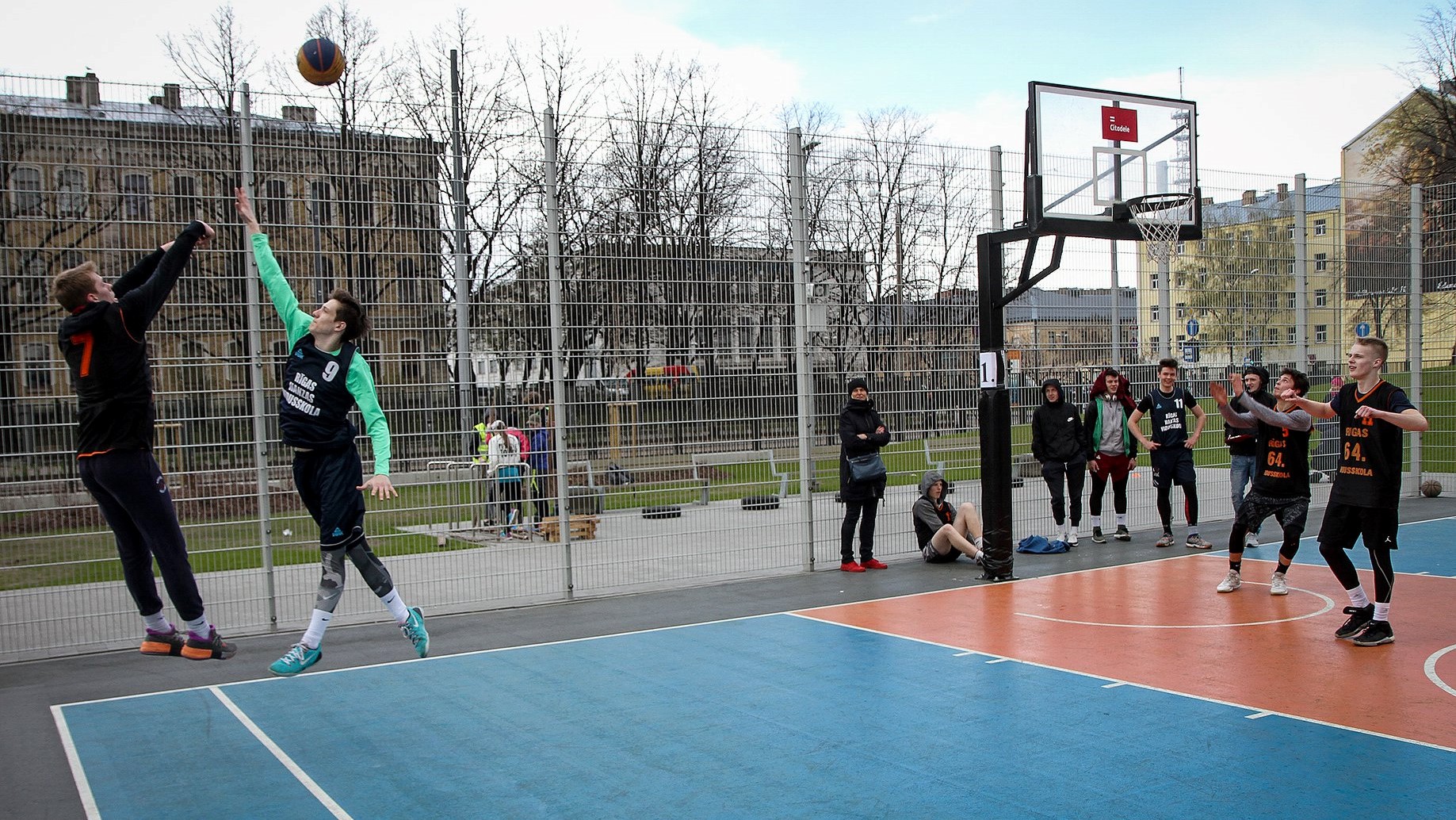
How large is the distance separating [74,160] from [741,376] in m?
6.18

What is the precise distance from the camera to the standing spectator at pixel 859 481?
36.6ft

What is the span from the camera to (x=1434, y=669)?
6.62m

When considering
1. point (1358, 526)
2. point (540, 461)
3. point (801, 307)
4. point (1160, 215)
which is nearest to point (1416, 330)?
point (1160, 215)

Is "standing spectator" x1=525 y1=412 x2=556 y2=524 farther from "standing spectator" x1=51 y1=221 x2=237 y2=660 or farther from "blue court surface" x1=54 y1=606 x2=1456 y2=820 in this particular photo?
"standing spectator" x1=51 y1=221 x2=237 y2=660

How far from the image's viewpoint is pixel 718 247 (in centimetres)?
1092

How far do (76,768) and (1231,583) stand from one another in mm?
8894

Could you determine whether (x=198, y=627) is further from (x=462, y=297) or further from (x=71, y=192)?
(x=71, y=192)

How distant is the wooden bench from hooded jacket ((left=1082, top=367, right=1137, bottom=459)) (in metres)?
4.02

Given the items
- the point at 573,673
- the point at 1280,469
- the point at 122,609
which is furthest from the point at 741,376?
the point at 122,609

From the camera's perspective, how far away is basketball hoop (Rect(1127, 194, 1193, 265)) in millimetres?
11562

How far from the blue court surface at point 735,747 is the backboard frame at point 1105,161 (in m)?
5.49

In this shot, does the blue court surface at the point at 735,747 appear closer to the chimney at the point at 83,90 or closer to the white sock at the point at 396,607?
the white sock at the point at 396,607

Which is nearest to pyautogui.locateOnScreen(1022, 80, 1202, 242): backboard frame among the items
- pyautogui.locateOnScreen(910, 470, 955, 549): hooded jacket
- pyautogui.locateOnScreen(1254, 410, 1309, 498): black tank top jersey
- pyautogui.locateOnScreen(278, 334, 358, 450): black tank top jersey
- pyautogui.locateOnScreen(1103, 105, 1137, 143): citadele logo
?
pyautogui.locateOnScreen(1103, 105, 1137, 143): citadele logo

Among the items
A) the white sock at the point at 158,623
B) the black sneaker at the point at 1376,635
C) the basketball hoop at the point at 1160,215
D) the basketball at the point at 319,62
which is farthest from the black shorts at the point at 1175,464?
the white sock at the point at 158,623
